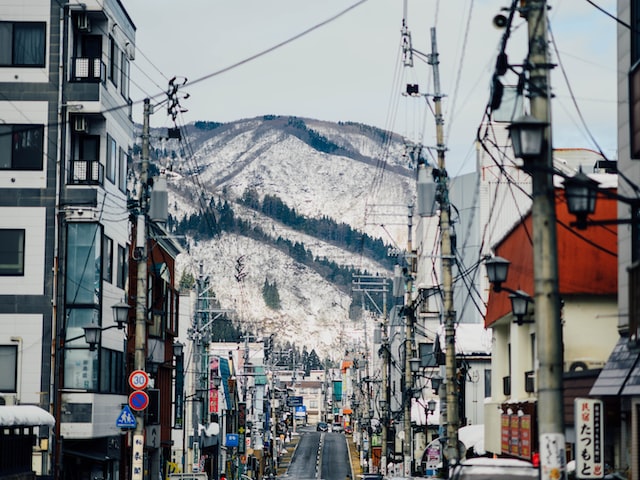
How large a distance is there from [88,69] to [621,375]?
2793 centimetres

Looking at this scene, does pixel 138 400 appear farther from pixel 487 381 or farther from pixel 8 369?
pixel 487 381

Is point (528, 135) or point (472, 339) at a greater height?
point (528, 135)

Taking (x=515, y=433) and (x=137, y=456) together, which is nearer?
(x=137, y=456)

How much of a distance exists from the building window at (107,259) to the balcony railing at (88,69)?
21.8 feet

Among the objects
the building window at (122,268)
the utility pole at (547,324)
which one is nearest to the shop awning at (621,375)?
the utility pole at (547,324)

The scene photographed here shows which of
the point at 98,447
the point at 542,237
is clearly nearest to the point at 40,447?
the point at 98,447

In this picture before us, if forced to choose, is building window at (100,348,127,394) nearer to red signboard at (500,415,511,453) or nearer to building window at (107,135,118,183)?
building window at (107,135,118,183)

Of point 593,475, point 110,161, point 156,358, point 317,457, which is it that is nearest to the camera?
point 593,475

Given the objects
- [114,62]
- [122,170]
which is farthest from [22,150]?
[122,170]

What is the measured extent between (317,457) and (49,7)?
4610 inches

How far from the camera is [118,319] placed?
3381cm

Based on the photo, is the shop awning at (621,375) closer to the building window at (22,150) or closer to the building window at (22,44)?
the building window at (22,150)

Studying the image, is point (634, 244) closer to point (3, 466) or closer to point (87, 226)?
point (3, 466)

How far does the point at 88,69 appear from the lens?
45.7 meters
